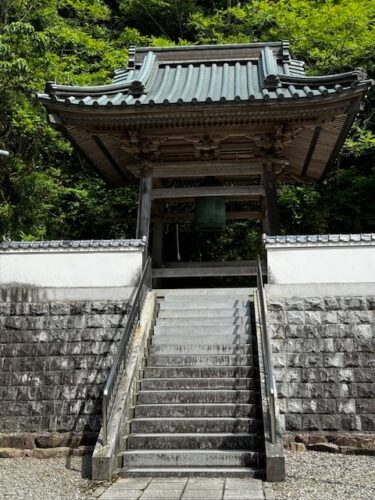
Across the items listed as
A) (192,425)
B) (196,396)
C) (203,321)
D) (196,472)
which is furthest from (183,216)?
(196,472)

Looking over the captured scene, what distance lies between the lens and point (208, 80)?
10.7 meters

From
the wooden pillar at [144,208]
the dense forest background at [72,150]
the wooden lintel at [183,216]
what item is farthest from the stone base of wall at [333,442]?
the dense forest background at [72,150]

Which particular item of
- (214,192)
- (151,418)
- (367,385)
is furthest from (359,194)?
(151,418)

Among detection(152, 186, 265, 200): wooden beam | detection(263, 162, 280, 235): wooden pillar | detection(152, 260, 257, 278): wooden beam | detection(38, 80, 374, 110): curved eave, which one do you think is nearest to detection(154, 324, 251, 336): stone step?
detection(152, 260, 257, 278): wooden beam

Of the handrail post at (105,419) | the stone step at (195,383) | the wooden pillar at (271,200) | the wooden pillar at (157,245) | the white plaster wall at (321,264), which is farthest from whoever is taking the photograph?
the wooden pillar at (157,245)

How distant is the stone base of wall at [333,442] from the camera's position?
6.46 metres

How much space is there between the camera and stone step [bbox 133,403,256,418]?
6320mm

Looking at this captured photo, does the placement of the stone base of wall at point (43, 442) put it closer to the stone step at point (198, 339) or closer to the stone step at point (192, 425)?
the stone step at point (192, 425)

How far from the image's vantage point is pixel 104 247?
8.25 m

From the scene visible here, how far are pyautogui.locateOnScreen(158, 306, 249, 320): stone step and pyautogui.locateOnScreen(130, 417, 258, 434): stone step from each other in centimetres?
215

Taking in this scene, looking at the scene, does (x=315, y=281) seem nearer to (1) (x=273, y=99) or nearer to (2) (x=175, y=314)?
(2) (x=175, y=314)

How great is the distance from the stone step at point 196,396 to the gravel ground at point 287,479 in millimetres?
874

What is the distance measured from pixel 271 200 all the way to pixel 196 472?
16.7 feet

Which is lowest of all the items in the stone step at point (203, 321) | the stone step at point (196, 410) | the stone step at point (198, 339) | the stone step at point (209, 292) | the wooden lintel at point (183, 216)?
the stone step at point (196, 410)
